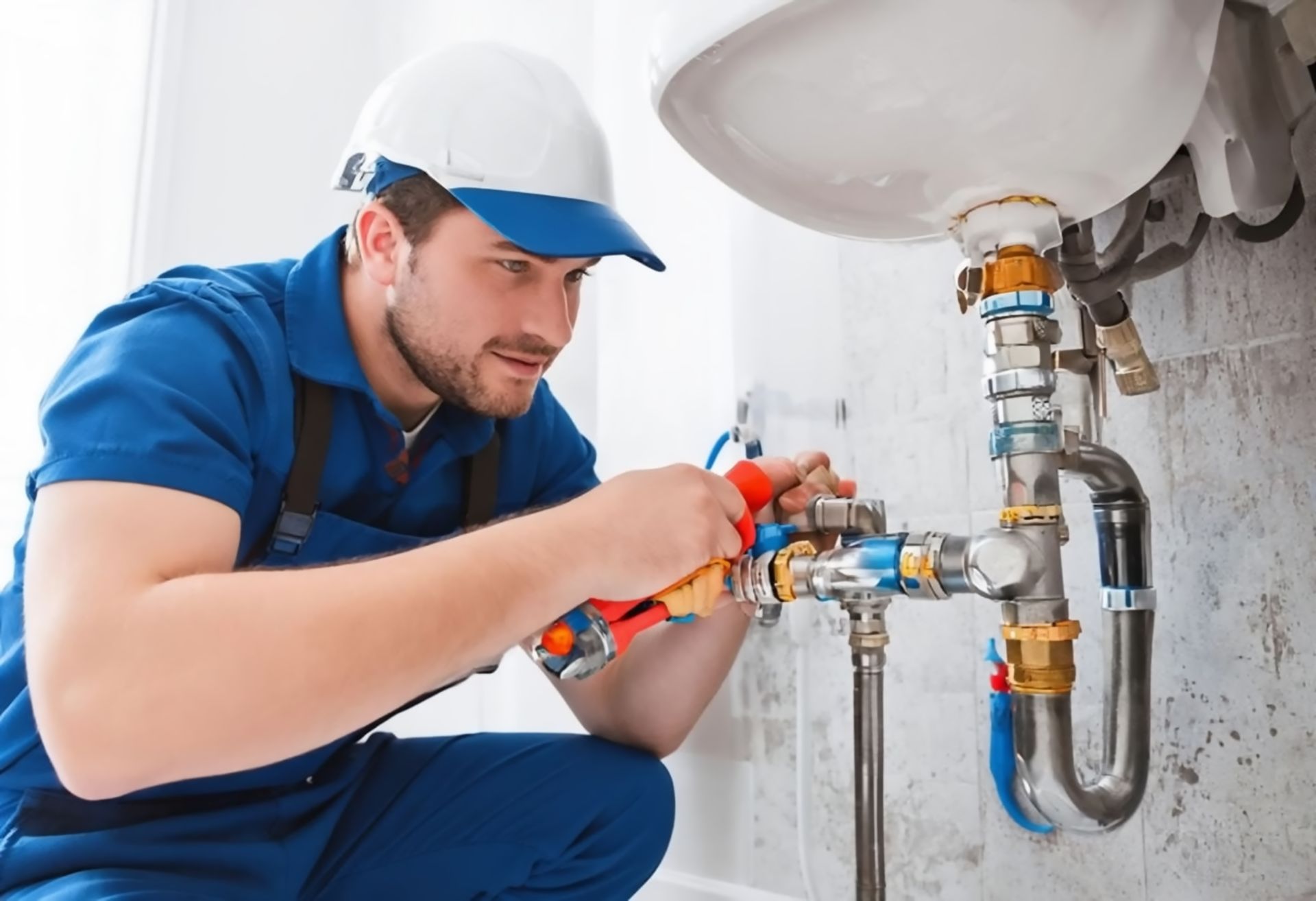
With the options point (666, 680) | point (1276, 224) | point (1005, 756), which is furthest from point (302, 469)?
point (1276, 224)

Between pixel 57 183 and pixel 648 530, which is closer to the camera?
pixel 648 530

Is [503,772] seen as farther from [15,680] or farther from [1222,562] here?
Answer: [1222,562]

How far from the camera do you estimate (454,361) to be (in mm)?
833

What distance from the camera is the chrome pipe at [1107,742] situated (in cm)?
67

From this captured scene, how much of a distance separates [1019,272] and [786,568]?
9.8 inches

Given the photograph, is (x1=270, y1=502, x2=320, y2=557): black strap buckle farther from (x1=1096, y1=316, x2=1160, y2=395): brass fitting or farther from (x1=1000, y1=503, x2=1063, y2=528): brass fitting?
(x1=1096, y1=316, x2=1160, y2=395): brass fitting

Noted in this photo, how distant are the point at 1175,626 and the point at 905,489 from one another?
0.29 metres

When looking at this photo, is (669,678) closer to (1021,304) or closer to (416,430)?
(416,430)

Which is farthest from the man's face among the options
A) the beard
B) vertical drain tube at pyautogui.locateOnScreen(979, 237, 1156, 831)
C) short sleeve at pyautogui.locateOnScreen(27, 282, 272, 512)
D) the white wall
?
the white wall

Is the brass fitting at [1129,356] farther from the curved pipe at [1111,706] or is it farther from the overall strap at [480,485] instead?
the overall strap at [480,485]

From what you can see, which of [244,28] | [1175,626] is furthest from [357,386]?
[244,28]

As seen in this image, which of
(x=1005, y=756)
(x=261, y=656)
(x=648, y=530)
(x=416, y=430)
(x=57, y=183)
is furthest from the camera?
(x=57, y=183)

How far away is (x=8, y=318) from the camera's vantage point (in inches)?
55.5

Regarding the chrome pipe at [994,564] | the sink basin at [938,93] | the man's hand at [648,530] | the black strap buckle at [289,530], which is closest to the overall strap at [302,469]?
the black strap buckle at [289,530]
